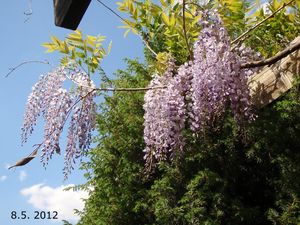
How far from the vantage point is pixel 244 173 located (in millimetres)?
4086

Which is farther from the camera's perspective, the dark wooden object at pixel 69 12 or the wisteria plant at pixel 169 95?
the wisteria plant at pixel 169 95

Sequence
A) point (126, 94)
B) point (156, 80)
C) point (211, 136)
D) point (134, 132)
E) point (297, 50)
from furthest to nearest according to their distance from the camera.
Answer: point (126, 94)
point (134, 132)
point (211, 136)
point (156, 80)
point (297, 50)

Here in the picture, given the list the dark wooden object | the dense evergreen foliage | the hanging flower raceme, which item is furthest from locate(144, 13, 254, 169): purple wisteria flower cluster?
the dense evergreen foliage

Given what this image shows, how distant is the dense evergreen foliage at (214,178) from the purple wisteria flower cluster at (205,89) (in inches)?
46.9

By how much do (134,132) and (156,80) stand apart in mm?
2239

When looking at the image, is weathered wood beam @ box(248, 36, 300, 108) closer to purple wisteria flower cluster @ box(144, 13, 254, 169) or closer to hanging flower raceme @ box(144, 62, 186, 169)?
purple wisteria flower cluster @ box(144, 13, 254, 169)

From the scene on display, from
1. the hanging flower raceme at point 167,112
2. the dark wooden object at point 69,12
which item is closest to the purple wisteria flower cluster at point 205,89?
the hanging flower raceme at point 167,112

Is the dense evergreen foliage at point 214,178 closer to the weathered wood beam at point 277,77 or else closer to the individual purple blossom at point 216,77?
the individual purple blossom at point 216,77

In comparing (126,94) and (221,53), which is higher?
(126,94)

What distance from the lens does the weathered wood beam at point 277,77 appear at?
5.81ft

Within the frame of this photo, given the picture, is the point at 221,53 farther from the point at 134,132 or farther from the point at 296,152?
the point at 134,132

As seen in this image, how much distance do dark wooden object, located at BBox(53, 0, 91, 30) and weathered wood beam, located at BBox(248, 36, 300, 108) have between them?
35.7 inches

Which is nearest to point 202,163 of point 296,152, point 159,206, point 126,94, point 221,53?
point 159,206

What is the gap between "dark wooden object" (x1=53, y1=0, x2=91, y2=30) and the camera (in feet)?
4.54
